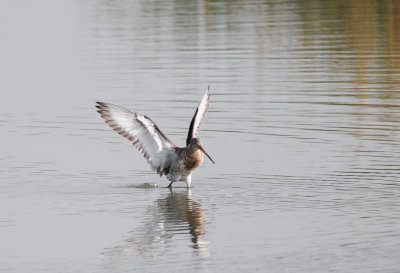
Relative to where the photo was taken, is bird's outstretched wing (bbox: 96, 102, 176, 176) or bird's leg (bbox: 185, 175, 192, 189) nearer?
bird's outstretched wing (bbox: 96, 102, 176, 176)

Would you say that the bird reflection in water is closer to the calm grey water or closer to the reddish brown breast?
the calm grey water

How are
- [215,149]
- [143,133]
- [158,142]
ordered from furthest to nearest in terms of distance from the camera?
1. [215,149]
2. [158,142]
3. [143,133]

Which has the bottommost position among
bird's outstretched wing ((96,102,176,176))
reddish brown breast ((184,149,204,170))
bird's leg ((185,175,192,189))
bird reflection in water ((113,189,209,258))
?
bird reflection in water ((113,189,209,258))

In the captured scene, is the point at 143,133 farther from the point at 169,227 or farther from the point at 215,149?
the point at 215,149

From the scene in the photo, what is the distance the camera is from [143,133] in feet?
45.3

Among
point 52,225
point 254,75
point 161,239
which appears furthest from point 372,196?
point 254,75

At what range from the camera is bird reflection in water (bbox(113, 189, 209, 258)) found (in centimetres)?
1097

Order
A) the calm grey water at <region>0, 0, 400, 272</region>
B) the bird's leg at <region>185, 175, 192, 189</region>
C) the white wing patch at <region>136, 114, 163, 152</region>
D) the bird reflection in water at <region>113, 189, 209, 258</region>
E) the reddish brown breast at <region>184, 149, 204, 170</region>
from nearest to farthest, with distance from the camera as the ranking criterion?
the calm grey water at <region>0, 0, 400, 272</region> → the bird reflection in water at <region>113, 189, 209, 258</region> → the white wing patch at <region>136, 114, 163, 152</region> → the reddish brown breast at <region>184, 149, 204, 170</region> → the bird's leg at <region>185, 175, 192, 189</region>

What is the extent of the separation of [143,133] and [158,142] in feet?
0.80

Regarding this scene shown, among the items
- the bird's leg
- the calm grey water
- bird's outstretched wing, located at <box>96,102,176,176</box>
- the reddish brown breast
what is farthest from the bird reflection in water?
bird's outstretched wing, located at <box>96,102,176,176</box>

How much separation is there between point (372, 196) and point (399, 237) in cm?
183

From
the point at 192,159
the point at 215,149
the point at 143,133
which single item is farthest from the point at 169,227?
the point at 215,149

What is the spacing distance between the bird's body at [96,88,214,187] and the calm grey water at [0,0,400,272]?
278mm

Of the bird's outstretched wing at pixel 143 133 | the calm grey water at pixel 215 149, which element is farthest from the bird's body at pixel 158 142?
the calm grey water at pixel 215 149
